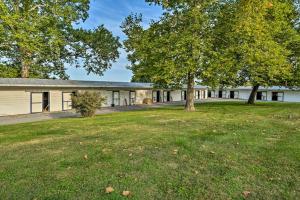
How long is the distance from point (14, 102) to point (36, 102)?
1.94 meters

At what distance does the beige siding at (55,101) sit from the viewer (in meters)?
24.8

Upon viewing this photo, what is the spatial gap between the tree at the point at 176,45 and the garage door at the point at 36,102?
8654 mm

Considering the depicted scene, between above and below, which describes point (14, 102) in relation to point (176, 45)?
below

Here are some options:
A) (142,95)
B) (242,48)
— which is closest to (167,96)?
(142,95)

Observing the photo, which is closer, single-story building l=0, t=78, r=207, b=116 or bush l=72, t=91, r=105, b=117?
bush l=72, t=91, r=105, b=117

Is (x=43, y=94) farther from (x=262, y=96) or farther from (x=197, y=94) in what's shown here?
(x=262, y=96)

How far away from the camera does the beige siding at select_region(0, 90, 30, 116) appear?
21.1 m

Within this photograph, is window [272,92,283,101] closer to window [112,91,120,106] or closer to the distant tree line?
the distant tree line

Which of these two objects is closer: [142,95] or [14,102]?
[14,102]

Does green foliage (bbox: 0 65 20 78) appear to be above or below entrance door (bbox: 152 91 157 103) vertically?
above

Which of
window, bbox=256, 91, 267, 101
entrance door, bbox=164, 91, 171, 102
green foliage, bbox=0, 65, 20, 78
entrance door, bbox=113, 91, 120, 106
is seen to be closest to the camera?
green foliage, bbox=0, 65, 20, 78

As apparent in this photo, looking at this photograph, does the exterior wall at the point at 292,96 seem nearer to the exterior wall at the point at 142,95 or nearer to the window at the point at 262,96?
the window at the point at 262,96

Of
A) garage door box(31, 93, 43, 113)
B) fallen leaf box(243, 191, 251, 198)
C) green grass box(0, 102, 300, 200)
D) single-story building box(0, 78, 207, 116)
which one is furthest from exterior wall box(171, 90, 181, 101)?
fallen leaf box(243, 191, 251, 198)

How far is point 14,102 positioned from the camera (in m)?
21.9
